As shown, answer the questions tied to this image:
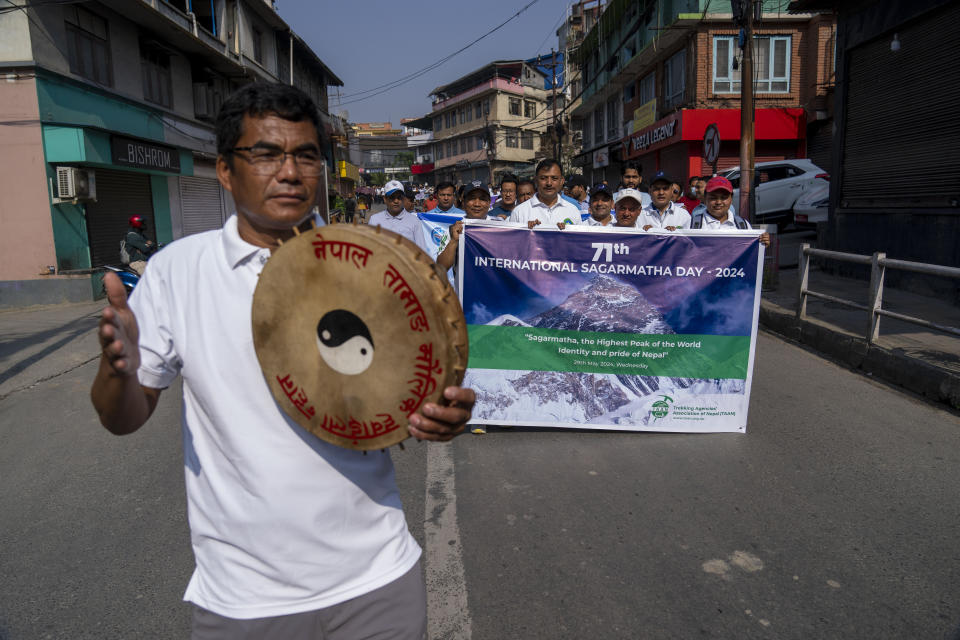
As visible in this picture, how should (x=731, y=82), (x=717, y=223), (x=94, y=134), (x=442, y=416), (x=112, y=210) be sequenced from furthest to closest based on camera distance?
(x=731, y=82) < (x=112, y=210) < (x=94, y=134) < (x=717, y=223) < (x=442, y=416)

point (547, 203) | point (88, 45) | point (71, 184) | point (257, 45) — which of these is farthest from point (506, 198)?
point (257, 45)

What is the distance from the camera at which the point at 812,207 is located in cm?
1688

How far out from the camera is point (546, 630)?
2719 mm

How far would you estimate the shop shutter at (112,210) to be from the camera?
46.8 ft

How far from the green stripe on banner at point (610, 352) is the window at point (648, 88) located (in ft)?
83.4

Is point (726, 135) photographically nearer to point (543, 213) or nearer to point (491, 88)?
point (543, 213)

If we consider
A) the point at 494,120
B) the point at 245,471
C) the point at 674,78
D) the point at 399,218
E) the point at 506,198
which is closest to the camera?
the point at 245,471

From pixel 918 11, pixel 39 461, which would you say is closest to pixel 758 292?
pixel 39 461

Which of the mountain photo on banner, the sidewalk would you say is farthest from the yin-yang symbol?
the sidewalk

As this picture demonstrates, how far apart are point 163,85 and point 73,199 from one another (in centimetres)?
705

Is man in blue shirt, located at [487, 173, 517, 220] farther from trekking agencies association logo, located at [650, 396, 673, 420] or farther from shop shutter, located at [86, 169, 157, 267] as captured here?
shop shutter, located at [86, 169, 157, 267]

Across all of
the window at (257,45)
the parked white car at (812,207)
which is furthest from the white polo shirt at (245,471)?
the window at (257,45)

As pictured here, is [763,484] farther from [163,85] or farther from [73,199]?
[163,85]

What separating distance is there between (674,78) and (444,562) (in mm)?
25789
